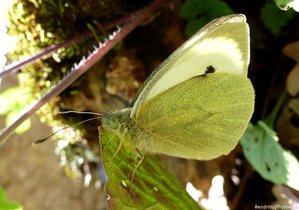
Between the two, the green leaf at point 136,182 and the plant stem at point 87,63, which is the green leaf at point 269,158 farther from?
the plant stem at point 87,63

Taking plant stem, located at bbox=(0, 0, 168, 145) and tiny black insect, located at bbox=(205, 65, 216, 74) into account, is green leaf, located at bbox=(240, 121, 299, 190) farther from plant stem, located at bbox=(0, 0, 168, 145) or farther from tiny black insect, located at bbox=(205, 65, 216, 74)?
plant stem, located at bbox=(0, 0, 168, 145)

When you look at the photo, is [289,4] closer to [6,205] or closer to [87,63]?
[87,63]

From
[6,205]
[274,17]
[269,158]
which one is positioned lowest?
[269,158]

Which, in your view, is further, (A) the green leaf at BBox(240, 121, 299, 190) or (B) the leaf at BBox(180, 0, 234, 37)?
(B) the leaf at BBox(180, 0, 234, 37)

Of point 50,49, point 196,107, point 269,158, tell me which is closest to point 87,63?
point 50,49

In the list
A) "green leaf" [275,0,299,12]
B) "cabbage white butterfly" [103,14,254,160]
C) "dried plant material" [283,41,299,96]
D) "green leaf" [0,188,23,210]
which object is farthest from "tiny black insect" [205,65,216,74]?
"green leaf" [0,188,23,210]
